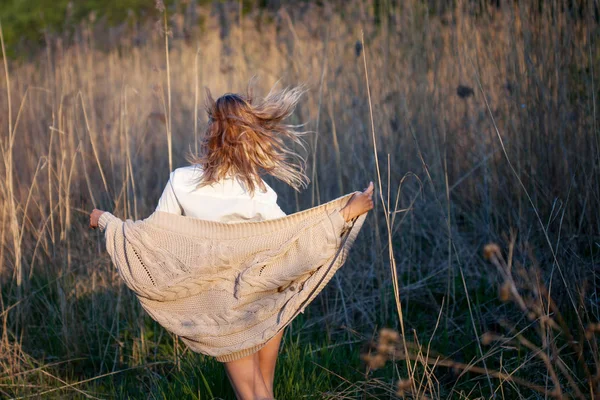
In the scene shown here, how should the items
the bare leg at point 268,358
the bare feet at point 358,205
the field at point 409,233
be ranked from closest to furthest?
the bare feet at point 358,205
the bare leg at point 268,358
the field at point 409,233

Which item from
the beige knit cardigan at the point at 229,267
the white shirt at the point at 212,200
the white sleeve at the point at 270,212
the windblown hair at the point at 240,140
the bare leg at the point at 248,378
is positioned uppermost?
the windblown hair at the point at 240,140

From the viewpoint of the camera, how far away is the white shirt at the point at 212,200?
7.01ft

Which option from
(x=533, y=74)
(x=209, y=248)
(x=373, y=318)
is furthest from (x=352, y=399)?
(x=533, y=74)

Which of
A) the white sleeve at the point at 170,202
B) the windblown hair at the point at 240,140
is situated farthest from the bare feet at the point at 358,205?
the white sleeve at the point at 170,202

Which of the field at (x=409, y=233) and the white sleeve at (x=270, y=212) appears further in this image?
the field at (x=409, y=233)

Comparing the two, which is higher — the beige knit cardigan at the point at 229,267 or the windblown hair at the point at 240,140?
the windblown hair at the point at 240,140

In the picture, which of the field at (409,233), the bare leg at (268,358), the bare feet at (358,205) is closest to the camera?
the bare feet at (358,205)

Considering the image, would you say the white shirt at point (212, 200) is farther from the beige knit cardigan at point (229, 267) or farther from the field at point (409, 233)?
the field at point (409, 233)

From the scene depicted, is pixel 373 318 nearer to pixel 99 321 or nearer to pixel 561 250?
pixel 561 250

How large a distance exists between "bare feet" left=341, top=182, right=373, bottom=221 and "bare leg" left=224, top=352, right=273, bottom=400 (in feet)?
1.68

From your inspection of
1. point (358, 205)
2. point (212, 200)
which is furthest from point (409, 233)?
point (212, 200)

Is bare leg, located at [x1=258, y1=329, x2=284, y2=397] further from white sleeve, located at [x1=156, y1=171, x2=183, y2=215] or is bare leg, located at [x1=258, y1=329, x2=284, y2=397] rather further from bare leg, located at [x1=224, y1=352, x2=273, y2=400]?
white sleeve, located at [x1=156, y1=171, x2=183, y2=215]

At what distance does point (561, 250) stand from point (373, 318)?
88 cm

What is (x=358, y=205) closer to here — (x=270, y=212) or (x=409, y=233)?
(x=270, y=212)
